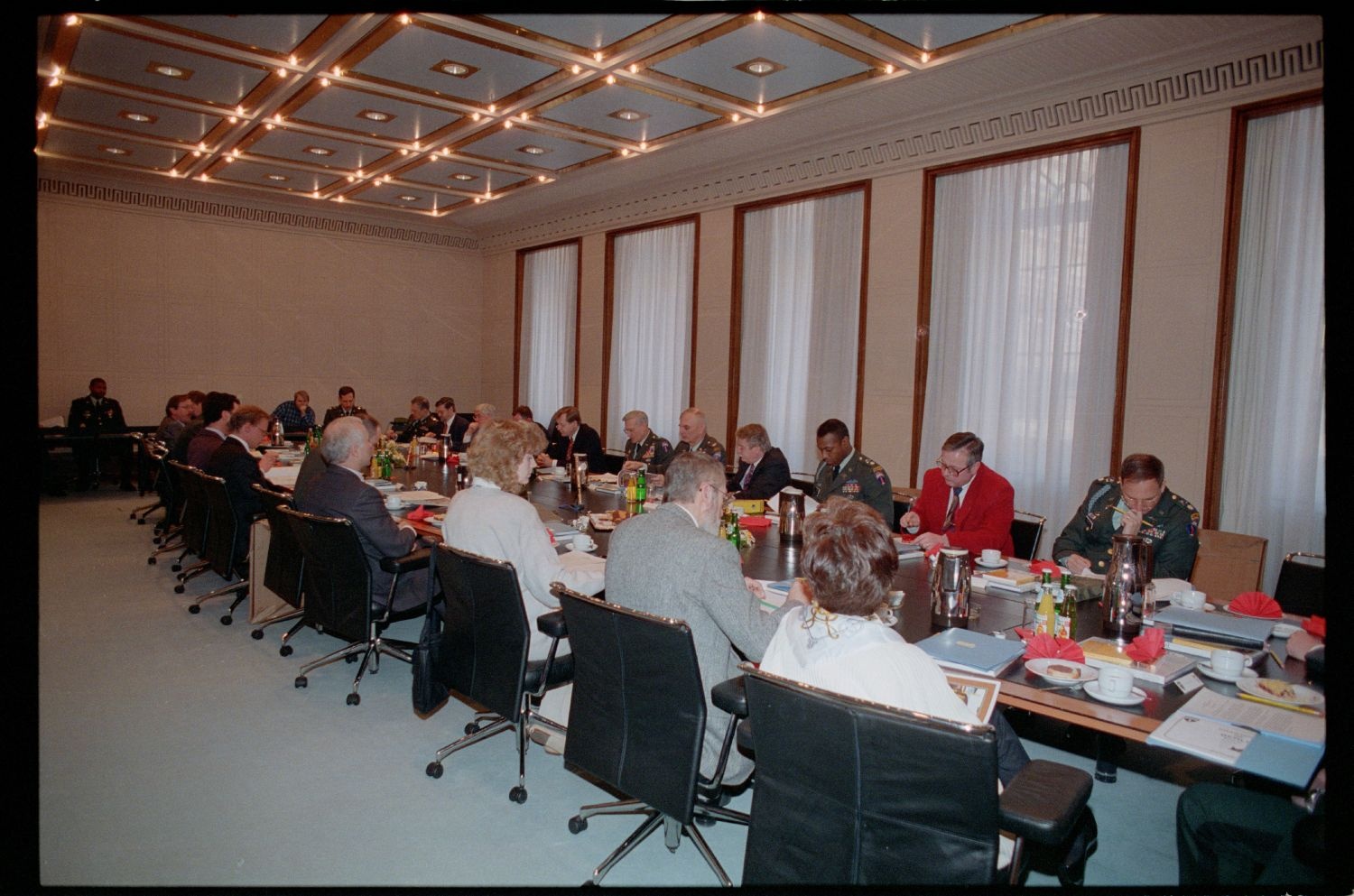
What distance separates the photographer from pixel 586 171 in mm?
9344

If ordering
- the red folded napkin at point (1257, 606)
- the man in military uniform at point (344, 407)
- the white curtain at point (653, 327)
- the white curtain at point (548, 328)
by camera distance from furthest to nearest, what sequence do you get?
1. the white curtain at point (548, 328)
2. the man in military uniform at point (344, 407)
3. the white curtain at point (653, 327)
4. the red folded napkin at point (1257, 606)

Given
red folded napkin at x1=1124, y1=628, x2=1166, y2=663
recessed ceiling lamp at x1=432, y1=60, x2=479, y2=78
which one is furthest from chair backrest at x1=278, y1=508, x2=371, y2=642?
recessed ceiling lamp at x1=432, y1=60, x2=479, y2=78

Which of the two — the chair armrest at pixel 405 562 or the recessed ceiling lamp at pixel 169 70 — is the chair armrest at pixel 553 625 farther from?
the recessed ceiling lamp at pixel 169 70

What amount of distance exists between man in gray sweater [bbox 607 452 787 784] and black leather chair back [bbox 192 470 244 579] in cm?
343

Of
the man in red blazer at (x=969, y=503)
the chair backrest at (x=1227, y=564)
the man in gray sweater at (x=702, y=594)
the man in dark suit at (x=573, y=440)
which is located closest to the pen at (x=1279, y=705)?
the man in gray sweater at (x=702, y=594)

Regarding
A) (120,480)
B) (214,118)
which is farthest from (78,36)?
(120,480)

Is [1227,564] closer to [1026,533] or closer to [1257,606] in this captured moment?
[1026,533]

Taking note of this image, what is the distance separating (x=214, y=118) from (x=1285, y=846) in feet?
29.9

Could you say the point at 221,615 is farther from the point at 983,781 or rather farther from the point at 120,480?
the point at 120,480

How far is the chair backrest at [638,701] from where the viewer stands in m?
2.28

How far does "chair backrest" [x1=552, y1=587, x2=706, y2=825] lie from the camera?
7.48ft

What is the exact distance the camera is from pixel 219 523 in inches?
205

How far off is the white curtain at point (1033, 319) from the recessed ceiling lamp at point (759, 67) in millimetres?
1796

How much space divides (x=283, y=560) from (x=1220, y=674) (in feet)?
13.5
